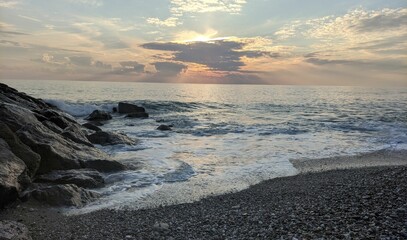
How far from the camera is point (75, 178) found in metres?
10.2

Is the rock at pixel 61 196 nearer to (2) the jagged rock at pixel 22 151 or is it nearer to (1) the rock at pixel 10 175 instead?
(1) the rock at pixel 10 175

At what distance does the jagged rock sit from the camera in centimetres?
939

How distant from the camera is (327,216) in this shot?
6.61m

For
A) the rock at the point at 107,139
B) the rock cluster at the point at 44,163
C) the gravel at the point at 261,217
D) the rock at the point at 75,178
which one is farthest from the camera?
the rock at the point at 107,139

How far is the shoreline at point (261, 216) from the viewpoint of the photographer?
6.05 metres

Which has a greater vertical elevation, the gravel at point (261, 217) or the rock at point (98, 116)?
the gravel at point (261, 217)

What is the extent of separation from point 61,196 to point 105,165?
352 cm

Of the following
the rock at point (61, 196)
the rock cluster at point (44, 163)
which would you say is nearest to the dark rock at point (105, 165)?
the rock cluster at point (44, 163)

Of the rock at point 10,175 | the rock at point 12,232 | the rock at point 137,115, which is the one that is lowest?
the rock at point 137,115

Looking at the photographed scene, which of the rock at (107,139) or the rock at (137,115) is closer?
the rock at (107,139)

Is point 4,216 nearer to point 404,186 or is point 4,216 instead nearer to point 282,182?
point 282,182

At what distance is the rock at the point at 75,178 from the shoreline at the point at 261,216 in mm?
1760

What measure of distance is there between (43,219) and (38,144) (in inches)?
146

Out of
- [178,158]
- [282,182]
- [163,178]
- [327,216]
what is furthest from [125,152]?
[327,216]
